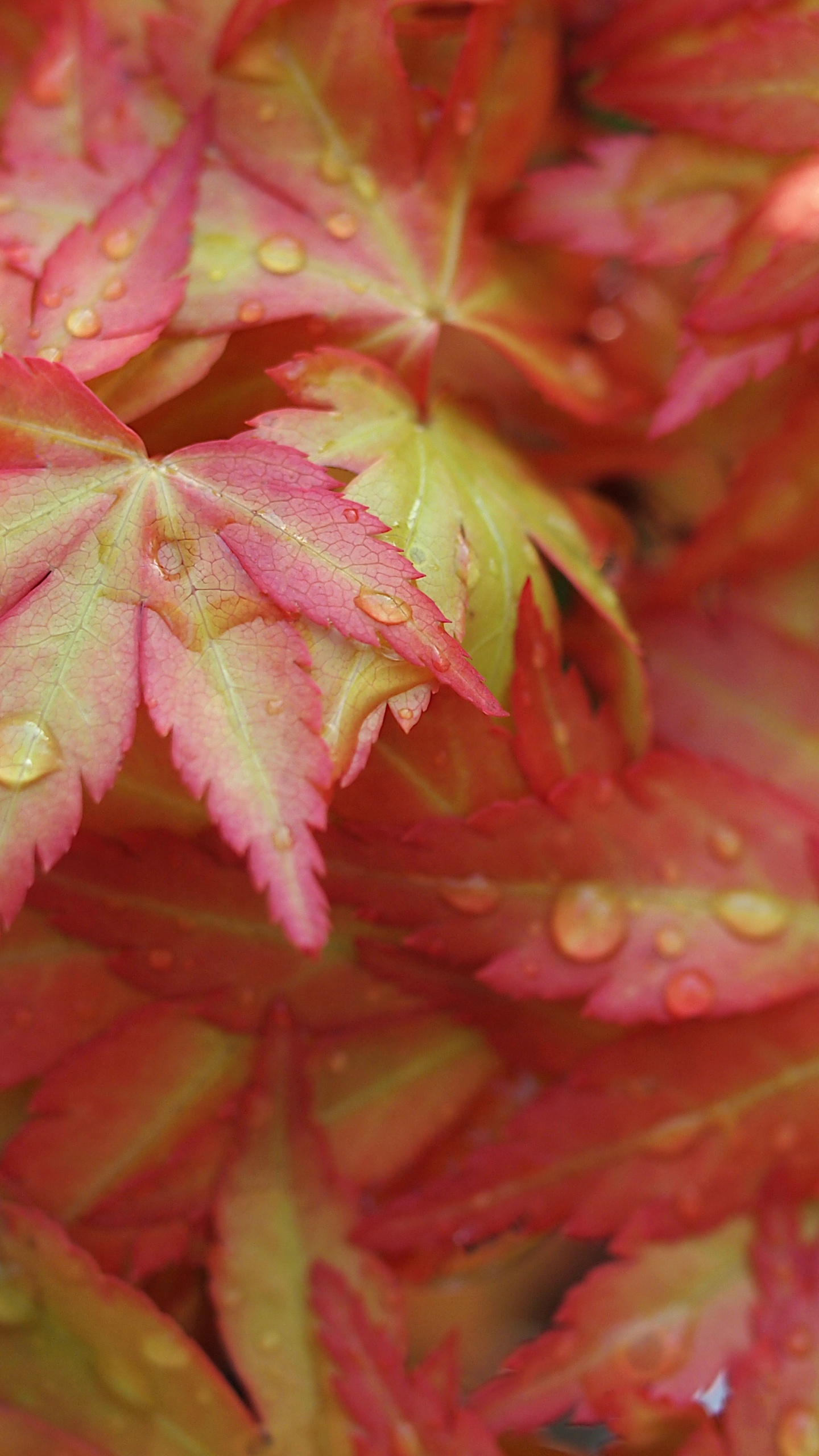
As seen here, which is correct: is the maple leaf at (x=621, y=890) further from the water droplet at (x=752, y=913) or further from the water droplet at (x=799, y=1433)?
the water droplet at (x=799, y=1433)

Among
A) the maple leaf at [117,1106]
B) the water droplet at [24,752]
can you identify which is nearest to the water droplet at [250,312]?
the water droplet at [24,752]

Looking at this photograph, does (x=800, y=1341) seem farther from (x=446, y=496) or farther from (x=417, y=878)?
(x=446, y=496)

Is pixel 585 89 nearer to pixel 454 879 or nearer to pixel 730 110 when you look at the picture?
pixel 730 110

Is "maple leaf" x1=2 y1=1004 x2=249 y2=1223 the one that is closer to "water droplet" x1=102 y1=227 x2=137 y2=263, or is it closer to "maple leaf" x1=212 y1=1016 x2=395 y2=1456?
"maple leaf" x1=212 y1=1016 x2=395 y2=1456

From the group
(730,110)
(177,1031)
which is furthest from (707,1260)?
(730,110)

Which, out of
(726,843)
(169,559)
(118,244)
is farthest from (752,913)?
(118,244)

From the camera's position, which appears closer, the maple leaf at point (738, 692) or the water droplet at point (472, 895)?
the water droplet at point (472, 895)
